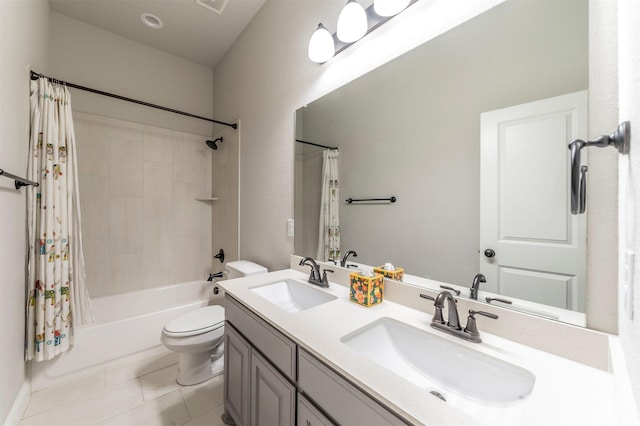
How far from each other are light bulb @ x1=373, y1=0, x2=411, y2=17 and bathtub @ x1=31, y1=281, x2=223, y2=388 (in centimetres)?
258

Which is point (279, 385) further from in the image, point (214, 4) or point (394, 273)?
point (214, 4)

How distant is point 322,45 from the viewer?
139 centimetres

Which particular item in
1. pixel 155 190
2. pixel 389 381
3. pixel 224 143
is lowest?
pixel 389 381

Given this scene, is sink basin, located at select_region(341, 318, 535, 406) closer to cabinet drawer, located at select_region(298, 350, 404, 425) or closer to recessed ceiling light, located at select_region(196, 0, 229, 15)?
cabinet drawer, located at select_region(298, 350, 404, 425)

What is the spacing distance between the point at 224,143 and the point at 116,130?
936 millimetres

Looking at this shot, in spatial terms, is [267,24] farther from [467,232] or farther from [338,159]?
[467,232]

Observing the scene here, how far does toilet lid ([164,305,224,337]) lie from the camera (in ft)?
5.32

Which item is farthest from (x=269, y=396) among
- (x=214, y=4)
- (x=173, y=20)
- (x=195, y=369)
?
(x=173, y=20)

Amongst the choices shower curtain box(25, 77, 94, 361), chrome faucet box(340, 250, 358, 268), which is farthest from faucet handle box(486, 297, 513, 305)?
shower curtain box(25, 77, 94, 361)

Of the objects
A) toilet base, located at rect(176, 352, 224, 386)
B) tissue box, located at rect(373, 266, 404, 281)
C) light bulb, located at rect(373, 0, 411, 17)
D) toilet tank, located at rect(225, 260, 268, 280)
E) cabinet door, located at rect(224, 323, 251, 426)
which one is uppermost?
light bulb, located at rect(373, 0, 411, 17)

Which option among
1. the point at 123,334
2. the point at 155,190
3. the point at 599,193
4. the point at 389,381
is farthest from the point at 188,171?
the point at 599,193

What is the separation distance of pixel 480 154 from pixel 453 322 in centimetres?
60

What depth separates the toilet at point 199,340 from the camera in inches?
63.7

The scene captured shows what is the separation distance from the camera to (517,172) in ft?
2.66
